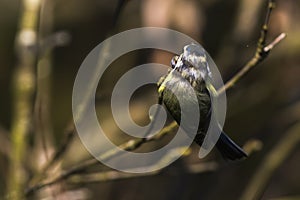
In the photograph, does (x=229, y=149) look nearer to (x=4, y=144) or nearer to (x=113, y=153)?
(x=113, y=153)

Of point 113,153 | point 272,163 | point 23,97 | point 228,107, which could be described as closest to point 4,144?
point 23,97

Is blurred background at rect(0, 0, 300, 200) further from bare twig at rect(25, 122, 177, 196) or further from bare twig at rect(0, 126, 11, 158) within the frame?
bare twig at rect(25, 122, 177, 196)

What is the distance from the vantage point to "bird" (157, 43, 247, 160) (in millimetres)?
902

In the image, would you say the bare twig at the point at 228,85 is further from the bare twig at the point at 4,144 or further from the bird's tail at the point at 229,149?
the bare twig at the point at 4,144

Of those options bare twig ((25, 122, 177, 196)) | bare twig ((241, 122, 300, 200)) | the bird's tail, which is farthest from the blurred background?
the bird's tail

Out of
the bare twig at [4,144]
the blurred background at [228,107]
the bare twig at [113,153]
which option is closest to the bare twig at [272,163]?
the blurred background at [228,107]

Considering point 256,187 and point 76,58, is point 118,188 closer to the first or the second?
point 256,187

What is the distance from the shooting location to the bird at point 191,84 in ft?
2.96

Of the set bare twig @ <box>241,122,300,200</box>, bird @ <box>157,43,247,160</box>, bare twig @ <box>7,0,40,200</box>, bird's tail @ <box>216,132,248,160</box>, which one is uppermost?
bird @ <box>157,43,247,160</box>

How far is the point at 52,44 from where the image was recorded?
182 centimetres

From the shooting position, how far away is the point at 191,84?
0.91m

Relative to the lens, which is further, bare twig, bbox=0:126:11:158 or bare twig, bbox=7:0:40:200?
bare twig, bbox=0:126:11:158

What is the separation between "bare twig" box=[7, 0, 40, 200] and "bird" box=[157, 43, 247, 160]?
0.81 metres

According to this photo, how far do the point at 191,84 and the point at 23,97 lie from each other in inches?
40.2
